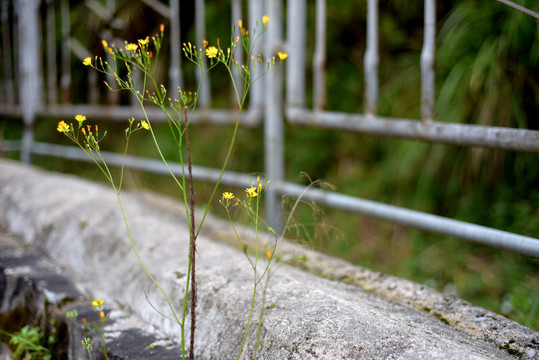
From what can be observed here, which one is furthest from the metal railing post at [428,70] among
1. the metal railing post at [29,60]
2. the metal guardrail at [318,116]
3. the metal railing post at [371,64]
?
the metal railing post at [29,60]

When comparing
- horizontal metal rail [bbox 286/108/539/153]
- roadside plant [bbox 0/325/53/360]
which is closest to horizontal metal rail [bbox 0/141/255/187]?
horizontal metal rail [bbox 286/108/539/153]

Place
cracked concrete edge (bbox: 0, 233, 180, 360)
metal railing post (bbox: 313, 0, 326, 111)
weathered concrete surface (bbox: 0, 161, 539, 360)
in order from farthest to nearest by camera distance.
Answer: metal railing post (bbox: 313, 0, 326, 111) → cracked concrete edge (bbox: 0, 233, 180, 360) → weathered concrete surface (bbox: 0, 161, 539, 360)

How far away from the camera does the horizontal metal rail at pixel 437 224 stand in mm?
1040

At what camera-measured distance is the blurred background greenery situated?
68.4 inches

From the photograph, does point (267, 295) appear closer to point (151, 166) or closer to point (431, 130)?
point (431, 130)

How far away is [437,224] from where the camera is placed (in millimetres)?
1231

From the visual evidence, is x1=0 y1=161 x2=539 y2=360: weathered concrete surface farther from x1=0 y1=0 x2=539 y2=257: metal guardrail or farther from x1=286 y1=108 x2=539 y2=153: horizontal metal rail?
x1=286 y1=108 x2=539 y2=153: horizontal metal rail

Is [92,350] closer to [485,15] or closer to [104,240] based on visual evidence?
[104,240]

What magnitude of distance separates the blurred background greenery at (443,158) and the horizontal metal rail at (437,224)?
0.09 meters

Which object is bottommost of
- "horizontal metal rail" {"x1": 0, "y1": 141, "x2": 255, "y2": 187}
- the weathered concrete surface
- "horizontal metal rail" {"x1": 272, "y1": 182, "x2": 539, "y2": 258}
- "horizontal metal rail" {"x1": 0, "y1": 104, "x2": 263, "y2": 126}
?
the weathered concrete surface

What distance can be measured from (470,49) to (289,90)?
→ 75 cm

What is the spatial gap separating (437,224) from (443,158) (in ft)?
2.82

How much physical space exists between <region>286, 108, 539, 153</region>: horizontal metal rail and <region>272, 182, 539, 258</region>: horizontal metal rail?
0.17 metres

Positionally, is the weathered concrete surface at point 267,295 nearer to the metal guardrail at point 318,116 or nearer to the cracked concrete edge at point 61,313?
the cracked concrete edge at point 61,313
